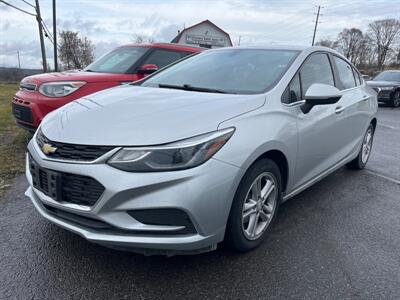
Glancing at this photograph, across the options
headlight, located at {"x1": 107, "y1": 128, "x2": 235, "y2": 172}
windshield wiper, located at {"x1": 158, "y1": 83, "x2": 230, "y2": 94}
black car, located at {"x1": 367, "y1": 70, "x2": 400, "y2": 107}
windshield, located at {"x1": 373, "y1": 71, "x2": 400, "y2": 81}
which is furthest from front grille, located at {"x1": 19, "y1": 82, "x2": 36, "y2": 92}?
windshield, located at {"x1": 373, "y1": 71, "x2": 400, "y2": 81}

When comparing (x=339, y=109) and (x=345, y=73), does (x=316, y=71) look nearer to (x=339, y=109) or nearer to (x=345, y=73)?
(x=339, y=109)

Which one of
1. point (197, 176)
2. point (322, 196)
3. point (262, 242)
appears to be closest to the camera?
point (197, 176)

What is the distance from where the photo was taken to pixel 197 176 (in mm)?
2094

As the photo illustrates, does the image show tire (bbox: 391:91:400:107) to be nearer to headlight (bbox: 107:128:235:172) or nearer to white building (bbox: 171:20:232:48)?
headlight (bbox: 107:128:235:172)

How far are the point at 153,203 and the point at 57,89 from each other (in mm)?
3398

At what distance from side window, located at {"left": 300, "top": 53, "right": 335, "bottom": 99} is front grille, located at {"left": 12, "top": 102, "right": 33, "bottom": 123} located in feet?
11.5

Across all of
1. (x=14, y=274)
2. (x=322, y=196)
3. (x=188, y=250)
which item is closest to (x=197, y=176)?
(x=188, y=250)

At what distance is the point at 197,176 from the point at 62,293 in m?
1.12

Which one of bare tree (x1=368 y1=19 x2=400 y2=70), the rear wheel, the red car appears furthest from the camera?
bare tree (x1=368 y1=19 x2=400 y2=70)

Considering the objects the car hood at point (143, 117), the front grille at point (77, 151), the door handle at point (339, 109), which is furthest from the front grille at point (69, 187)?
the door handle at point (339, 109)

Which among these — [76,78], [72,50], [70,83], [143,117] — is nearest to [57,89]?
[70,83]

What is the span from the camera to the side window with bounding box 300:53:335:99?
326cm

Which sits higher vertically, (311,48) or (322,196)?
(311,48)

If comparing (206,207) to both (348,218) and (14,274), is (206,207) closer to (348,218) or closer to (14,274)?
(14,274)
